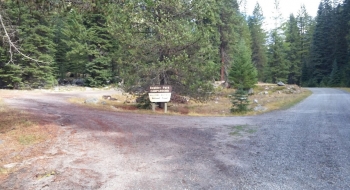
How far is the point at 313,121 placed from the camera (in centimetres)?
924

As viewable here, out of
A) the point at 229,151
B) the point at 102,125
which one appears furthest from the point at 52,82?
the point at 229,151

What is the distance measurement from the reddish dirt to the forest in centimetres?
231

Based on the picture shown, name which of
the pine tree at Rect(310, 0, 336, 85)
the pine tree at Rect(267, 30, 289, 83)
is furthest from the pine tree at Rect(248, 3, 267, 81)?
the pine tree at Rect(310, 0, 336, 85)

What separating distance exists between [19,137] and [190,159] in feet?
14.5

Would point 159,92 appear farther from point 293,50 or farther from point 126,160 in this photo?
point 293,50

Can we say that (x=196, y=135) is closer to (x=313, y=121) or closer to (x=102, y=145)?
(x=102, y=145)

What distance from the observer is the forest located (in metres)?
8.44

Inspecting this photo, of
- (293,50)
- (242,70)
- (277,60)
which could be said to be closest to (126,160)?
(242,70)

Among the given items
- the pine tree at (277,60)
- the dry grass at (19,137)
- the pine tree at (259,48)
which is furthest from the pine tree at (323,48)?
the dry grass at (19,137)

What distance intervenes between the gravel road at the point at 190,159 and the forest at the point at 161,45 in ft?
8.37

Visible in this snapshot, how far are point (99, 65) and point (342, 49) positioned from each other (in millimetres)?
39756

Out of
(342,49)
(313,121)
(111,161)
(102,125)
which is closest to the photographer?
(111,161)

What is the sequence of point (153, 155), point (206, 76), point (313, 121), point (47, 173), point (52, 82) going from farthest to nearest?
1. point (52, 82)
2. point (206, 76)
3. point (313, 121)
4. point (153, 155)
5. point (47, 173)

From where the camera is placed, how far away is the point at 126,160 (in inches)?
191
